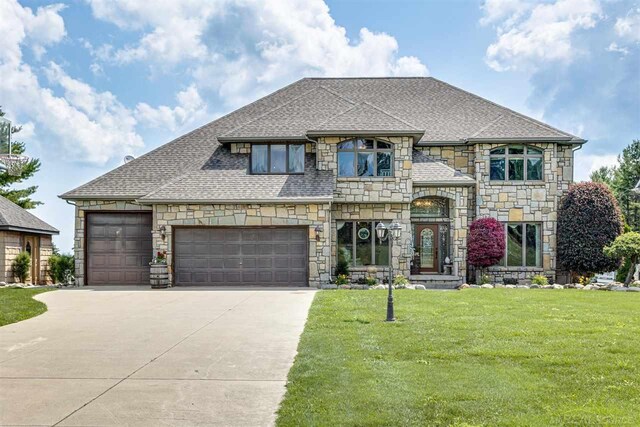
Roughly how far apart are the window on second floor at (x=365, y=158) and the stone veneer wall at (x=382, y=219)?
1.15 m

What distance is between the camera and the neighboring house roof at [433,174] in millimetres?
19500

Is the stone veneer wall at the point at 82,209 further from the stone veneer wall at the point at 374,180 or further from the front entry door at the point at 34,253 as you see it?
the stone veneer wall at the point at 374,180

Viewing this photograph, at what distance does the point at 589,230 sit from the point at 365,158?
322 inches

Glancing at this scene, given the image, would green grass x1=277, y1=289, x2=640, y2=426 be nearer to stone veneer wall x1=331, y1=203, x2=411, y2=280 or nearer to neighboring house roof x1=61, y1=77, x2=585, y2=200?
stone veneer wall x1=331, y1=203, x2=411, y2=280

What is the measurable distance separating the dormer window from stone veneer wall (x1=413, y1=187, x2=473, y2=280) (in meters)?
4.29

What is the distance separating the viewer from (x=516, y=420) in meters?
4.89

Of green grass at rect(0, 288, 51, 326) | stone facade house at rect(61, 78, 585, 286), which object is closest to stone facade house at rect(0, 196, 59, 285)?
stone facade house at rect(61, 78, 585, 286)

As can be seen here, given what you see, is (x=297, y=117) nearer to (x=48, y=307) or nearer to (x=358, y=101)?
(x=358, y=101)

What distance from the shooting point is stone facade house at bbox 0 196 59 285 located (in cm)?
2102

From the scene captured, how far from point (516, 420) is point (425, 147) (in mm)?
16985

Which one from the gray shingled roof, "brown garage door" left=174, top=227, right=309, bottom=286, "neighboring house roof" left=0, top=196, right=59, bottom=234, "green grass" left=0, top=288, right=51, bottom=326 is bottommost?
"green grass" left=0, top=288, right=51, bottom=326

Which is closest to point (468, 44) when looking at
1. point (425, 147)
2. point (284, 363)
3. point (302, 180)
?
point (425, 147)

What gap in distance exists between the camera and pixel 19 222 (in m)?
22.1

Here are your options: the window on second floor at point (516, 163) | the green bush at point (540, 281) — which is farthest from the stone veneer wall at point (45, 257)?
the green bush at point (540, 281)
